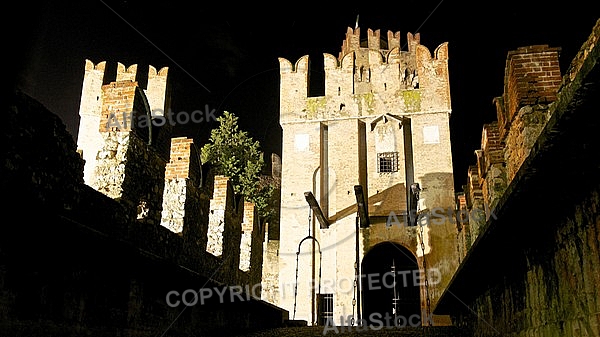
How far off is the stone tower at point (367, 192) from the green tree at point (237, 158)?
10298 millimetres

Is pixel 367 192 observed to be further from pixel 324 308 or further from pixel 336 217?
pixel 324 308

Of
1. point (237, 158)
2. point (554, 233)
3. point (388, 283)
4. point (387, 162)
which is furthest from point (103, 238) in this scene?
point (237, 158)

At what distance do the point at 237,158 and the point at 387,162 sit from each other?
13.7 meters

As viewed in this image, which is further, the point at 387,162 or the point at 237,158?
the point at 237,158

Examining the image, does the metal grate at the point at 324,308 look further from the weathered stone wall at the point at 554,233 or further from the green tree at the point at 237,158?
the weathered stone wall at the point at 554,233

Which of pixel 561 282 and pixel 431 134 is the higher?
pixel 431 134

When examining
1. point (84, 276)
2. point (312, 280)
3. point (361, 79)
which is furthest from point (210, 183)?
point (361, 79)

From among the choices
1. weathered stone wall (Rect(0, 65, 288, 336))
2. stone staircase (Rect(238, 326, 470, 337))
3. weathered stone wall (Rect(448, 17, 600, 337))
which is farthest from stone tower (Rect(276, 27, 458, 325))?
weathered stone wall (Rect(448, 17, 600, 337))

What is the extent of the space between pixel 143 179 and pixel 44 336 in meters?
3.55

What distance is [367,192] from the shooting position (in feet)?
63.5

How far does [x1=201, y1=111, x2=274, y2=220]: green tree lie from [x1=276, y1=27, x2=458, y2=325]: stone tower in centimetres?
1030

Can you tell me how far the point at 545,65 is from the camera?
24.6 feet

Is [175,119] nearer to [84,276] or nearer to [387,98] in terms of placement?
[387,98]

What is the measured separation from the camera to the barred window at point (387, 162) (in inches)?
773
